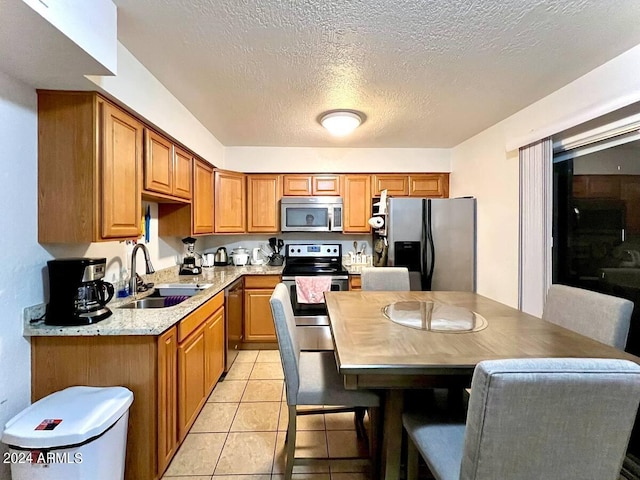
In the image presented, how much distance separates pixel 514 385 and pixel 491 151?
2.73 meters

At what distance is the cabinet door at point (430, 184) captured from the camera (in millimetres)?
3877

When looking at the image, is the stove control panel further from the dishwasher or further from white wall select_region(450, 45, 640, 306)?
white wall select_region(450, 45, 640, 306)

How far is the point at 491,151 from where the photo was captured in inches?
120

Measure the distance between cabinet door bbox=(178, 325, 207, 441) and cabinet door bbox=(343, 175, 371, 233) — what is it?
7.16 ft

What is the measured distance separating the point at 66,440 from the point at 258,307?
2.26 meters

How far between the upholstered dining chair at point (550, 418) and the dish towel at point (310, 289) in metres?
2.36

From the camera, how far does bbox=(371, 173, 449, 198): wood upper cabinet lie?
3857 mm

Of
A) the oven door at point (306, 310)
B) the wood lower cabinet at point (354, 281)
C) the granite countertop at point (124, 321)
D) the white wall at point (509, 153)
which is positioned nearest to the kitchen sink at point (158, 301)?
the granite countertop at point (124, 321)

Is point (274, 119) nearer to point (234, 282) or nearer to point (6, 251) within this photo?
point (234, 282)

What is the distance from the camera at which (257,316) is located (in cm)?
342

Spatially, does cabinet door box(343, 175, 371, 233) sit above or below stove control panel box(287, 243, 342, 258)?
above

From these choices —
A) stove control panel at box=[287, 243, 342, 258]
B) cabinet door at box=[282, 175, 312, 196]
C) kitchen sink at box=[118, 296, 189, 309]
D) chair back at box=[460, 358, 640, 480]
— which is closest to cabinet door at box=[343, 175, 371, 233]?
stove control panel at box=[287, 243, 342, 258]

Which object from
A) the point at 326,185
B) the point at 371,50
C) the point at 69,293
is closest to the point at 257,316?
the point at 326,185

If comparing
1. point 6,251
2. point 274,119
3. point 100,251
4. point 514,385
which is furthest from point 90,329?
point 274,119
